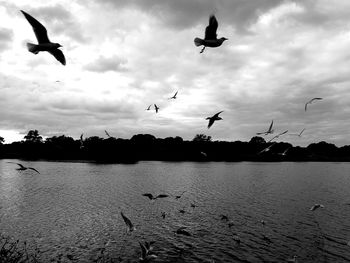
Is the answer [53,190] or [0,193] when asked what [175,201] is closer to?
[53,190]

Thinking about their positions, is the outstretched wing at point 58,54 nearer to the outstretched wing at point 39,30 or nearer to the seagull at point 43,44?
the seagull at point 43,44

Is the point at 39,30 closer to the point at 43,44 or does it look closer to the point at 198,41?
the point at 43,44

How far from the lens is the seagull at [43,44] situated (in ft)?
19.1

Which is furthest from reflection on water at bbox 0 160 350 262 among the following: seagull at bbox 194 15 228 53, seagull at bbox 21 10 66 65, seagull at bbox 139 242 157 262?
seagull at bbox 21 10 66 65

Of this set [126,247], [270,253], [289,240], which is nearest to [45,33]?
[126,247]

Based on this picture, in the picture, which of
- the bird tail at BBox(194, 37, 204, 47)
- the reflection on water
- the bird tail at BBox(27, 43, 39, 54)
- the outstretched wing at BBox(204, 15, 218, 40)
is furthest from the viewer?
the reflection on water

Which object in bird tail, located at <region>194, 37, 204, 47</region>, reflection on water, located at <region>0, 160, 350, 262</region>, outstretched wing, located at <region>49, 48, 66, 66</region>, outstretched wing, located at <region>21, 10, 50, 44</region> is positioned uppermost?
bird tail, located at <region>194, 37, 204, 47</region>

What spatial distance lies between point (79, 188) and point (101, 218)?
90.1 feet

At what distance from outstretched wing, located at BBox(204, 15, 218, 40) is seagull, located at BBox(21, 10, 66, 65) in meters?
3.25

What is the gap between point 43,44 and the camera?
19.6 ft

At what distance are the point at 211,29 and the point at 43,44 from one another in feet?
11.9

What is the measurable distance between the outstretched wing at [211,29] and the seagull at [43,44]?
325cm

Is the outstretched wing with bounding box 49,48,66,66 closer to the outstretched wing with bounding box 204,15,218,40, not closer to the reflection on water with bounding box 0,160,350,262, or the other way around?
the outstretched wing with bounding box 204,15,218,40

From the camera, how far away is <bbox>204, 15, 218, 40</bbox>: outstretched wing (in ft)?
22.9
